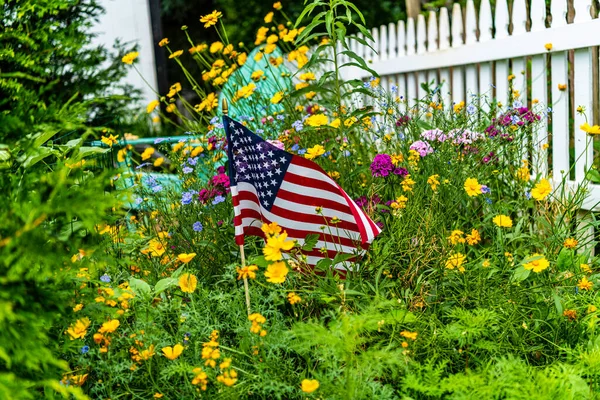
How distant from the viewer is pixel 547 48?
3.93 metres

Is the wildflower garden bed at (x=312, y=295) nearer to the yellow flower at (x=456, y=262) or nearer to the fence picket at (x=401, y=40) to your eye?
the yellow flower at (x=456, y=262)

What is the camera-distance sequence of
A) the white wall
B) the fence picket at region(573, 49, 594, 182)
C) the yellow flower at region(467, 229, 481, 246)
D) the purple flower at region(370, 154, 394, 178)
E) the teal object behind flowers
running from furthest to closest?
the white wall, the teal object behind flowers, the fence picket at region(573, 49, 594, 182), the purple flower at region(370, 154, 394, 178), the yellow flower at region(467, 229, 481, 246)

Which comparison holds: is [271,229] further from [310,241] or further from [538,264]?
[538,264]

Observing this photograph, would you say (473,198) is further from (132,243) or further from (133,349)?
(133,349)

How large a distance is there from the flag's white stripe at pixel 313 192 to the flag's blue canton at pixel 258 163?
1.2 inches

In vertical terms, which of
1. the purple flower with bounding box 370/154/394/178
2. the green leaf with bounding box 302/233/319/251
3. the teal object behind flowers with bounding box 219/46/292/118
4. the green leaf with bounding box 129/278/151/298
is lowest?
the green leaf with bounding box 129/278/151/298

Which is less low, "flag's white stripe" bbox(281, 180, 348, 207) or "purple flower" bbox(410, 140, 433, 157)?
"purple flower" bbox(410, 140, 433, 157)

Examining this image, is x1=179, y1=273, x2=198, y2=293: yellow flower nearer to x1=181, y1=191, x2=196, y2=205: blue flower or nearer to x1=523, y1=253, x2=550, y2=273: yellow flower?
x1=181, y1=191, x2=196, y2=205: blue flower

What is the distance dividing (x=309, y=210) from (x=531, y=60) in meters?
2.46

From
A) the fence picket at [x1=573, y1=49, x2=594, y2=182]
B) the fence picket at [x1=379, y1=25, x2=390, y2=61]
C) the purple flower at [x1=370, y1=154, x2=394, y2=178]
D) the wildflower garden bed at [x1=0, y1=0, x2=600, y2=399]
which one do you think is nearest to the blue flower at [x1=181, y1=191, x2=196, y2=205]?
the wildflower garden bed at [x1=0, y1=0, x2=600, y2=399]

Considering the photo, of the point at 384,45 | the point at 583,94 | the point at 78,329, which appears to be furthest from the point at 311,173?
A: the point at 384,45

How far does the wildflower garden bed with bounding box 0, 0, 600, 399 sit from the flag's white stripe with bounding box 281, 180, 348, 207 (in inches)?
4.9

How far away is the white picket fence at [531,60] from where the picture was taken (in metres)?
3.81

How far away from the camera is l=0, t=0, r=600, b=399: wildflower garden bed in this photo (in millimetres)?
1816
